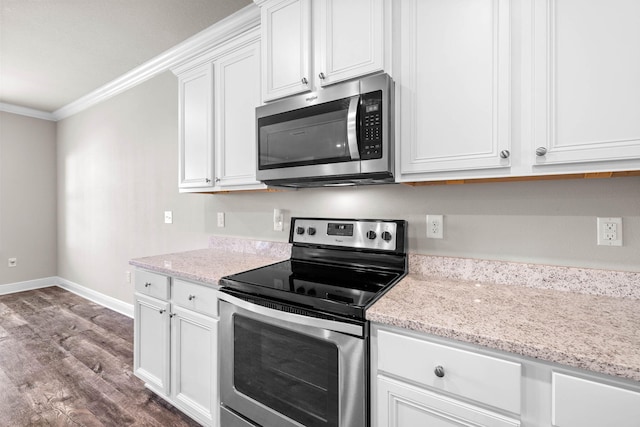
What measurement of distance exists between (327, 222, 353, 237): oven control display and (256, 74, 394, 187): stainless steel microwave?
0.27 metres

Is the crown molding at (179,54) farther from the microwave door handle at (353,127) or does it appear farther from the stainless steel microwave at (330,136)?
the microwave door handle at (353,127)

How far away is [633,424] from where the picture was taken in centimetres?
76

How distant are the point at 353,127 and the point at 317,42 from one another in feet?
1.74

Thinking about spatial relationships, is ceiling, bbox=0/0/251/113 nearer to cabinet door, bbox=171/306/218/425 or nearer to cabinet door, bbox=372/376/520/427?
cabinet door, bbox=171/306/218/425

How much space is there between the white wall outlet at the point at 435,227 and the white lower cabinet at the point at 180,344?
1.17 metres

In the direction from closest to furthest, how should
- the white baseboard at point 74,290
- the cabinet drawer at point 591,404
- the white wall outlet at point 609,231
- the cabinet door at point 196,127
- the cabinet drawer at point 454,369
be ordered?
the cabinet drawer at point 591,404
the cabinet drawer at point 454,369
the white wall outlet at point 609,231
the cabinet door at point 196,127
the white baseboard at point 74,290

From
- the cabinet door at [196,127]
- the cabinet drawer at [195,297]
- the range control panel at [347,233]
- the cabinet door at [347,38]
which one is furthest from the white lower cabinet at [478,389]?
the cabinet door at [196,127]

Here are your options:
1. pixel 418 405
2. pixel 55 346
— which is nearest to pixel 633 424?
pixel 418 405

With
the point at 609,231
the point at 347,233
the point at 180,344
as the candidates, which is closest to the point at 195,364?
the point at 180,344

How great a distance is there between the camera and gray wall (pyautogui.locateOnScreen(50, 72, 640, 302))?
134cm

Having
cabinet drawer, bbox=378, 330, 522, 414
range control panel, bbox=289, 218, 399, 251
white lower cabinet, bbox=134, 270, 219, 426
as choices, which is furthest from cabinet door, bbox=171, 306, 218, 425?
cabinet drawer, bbox=378, 330, 522, 414

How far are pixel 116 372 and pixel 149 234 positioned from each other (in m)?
1.36

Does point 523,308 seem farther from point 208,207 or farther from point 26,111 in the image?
point 26,111

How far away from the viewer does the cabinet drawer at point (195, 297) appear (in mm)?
1652
